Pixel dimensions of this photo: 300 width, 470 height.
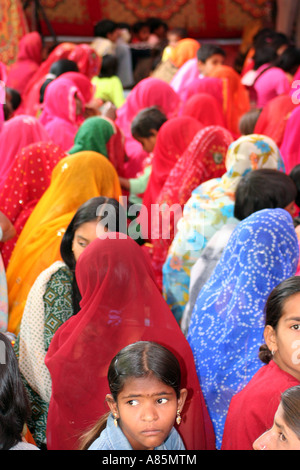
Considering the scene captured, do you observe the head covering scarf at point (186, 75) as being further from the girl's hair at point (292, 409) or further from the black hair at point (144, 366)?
the girl's hair at point (292, 409)

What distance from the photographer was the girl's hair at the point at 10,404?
4.99 ft

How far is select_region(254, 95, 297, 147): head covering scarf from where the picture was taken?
13.0ft

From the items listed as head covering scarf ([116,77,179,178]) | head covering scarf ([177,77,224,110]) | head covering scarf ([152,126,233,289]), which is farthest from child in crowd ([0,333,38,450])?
head covering scarf ([177,77,224,110])

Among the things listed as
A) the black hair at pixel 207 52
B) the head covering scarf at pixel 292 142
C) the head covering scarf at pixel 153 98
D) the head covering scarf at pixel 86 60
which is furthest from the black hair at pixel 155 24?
the head covering scarf at pixel 292 142

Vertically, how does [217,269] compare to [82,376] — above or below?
above

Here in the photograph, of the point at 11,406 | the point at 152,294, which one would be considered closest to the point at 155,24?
the point at 152,294

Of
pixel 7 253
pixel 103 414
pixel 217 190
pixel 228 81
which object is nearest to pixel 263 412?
pixel 103 414

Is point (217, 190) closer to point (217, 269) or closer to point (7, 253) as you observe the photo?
point (217, 269)

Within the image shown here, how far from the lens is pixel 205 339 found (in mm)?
2135

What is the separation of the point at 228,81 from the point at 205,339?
10.3 ft

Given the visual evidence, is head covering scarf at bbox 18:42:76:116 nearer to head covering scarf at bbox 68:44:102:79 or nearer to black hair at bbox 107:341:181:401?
head covering scarf at bbox 68:44:102:79

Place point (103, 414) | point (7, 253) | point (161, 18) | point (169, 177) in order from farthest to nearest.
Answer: point (161, 18) → point (169, 177) → point (7, 253) → point (103, 414)

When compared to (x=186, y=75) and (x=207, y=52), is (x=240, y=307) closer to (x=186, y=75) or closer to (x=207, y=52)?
(x=207, y=52)

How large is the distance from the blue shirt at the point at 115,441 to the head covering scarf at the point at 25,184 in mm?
1512
